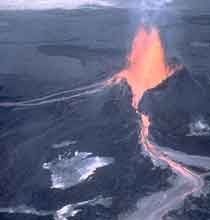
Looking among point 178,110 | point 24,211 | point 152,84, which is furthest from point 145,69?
point 24,211

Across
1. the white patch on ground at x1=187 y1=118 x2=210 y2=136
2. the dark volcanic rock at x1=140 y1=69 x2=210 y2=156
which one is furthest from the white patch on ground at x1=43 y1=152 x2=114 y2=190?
the white patch on ground at x1=187 y1=118 x2=210 y2=136

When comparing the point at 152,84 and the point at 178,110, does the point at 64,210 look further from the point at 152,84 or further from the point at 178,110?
the point at 152,84

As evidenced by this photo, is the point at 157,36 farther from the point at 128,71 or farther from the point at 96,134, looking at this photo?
the point at 96,134

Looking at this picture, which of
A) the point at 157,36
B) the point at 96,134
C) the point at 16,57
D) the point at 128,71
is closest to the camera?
the point at 96,134

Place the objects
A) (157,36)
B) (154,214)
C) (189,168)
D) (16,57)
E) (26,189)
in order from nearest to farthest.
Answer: (154,214) < (26,189) < (189,168) < (157,36) < (16,57)

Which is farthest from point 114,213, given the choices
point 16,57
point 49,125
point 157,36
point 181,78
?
point 16,57
